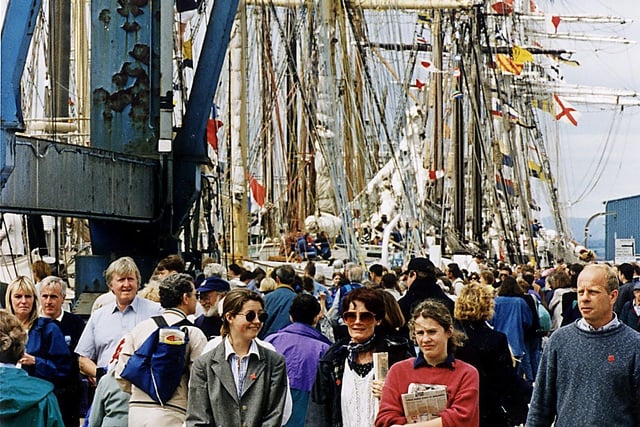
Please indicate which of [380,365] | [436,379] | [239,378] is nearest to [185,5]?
[239,378]

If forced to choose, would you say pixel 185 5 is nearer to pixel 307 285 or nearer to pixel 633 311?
pixel 307 285

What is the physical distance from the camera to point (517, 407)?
8.87 metres

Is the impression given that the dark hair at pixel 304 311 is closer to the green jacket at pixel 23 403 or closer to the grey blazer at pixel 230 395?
the grey blazer at pixel 230 395

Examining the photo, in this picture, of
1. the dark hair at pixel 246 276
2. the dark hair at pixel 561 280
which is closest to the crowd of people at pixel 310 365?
the dark hair at pixel 246 276

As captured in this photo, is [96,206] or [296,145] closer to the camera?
[96,206]

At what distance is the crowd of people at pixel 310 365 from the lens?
23.0 feet

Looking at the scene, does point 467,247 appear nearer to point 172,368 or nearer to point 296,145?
point 296,145

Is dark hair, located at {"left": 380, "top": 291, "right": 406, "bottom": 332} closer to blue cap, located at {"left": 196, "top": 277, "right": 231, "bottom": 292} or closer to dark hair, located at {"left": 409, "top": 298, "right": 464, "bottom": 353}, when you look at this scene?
dark hair, located at {"left": 409, "top": 298, "right": 464, "bottom": 353}

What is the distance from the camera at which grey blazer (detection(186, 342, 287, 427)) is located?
7.45 meters

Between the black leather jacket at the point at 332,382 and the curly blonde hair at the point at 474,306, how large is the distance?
147 centimetres

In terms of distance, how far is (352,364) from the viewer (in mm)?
7707

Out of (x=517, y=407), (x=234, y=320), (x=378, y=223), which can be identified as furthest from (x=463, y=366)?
(x=378, y=223)

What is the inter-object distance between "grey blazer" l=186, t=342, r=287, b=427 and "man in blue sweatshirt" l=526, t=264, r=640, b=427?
1.34 meters

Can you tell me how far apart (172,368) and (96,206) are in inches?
191
